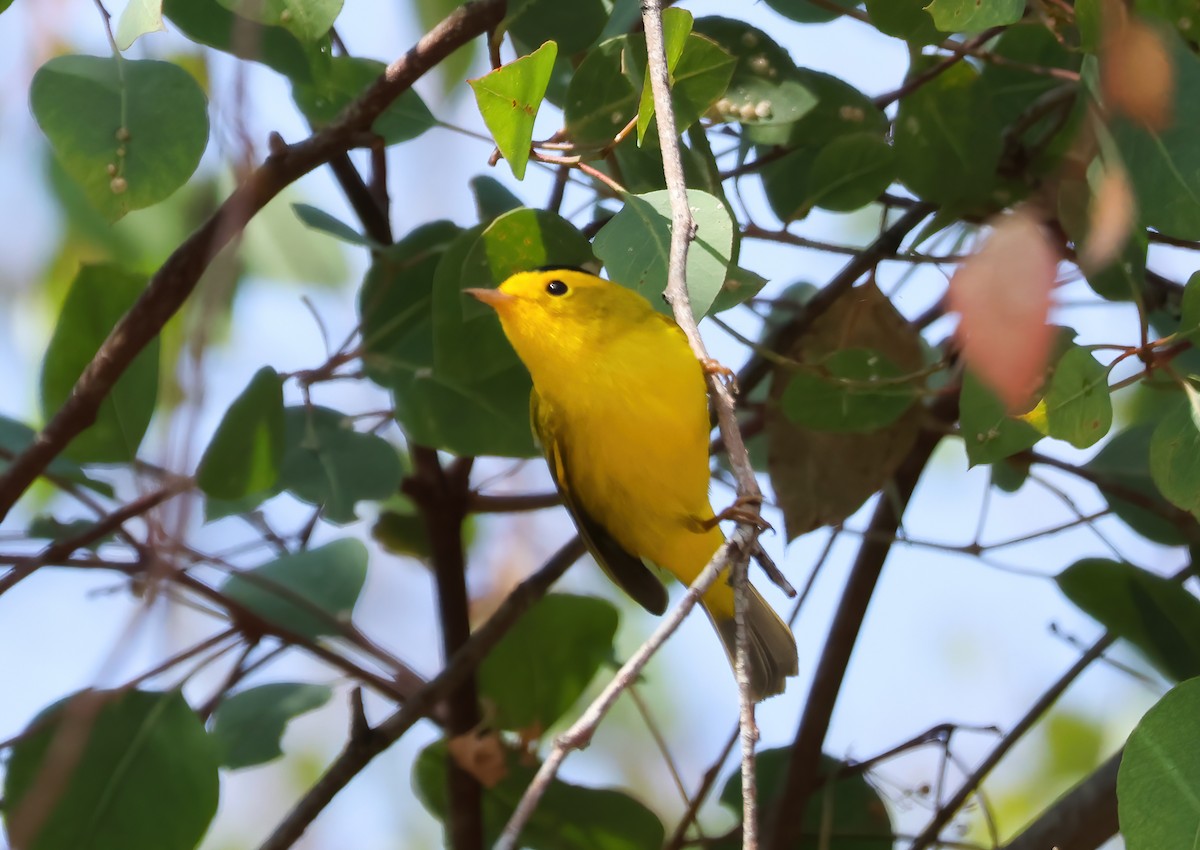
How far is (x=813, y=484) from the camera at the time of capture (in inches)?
77.2

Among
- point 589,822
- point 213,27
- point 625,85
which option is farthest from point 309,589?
point 625,85

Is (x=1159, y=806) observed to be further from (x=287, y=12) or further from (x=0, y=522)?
(x=0, y=522)

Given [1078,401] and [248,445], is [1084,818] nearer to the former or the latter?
[1078,401]

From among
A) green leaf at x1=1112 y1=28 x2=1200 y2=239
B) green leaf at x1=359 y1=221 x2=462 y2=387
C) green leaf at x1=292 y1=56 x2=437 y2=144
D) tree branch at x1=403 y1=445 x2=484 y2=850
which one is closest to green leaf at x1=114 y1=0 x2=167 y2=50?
green leaf at x1=292 y1=56 x2=437 y2=144

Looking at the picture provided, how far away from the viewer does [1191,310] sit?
1348mm

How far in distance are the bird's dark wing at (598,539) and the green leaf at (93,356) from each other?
0.58 m

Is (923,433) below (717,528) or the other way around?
the other way around

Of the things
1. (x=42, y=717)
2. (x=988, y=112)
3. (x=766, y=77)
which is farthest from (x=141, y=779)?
(x=988, y=112)

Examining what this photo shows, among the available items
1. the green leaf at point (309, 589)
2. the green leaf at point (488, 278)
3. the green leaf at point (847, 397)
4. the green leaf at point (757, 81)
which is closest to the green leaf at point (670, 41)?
the green leaf at point (488, 278)

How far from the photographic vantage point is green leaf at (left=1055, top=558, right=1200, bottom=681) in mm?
1701

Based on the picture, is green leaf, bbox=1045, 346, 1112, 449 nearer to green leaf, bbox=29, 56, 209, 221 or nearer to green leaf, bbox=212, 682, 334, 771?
green leaf, bbox=29, 56, 209, 221

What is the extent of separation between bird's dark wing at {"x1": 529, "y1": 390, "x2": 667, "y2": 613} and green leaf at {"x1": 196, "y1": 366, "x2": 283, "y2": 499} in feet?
1.35

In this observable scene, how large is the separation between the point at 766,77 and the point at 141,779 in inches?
50.8

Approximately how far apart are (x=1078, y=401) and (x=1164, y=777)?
0.37 meters
